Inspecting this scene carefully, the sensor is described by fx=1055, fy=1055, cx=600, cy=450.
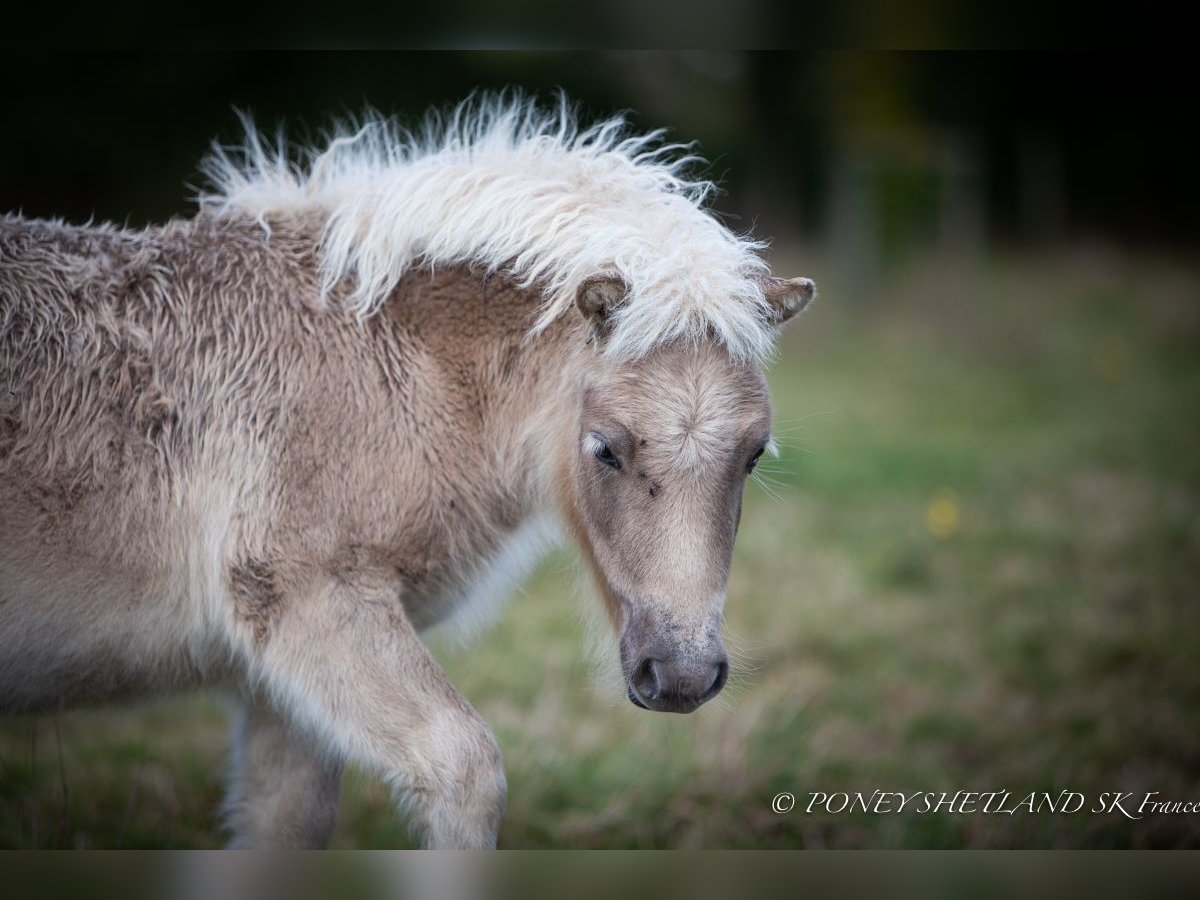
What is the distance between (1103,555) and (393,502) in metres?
5.71

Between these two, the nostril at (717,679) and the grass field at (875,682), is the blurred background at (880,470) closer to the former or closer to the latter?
the grass field at (875,682)

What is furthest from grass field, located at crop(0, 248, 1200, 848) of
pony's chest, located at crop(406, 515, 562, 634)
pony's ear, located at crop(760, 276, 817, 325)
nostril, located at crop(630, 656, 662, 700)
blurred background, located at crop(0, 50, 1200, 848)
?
nostril, located at crop(630, 656, 662, 700)

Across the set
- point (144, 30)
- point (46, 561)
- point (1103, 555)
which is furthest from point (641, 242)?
point (1103, 555)

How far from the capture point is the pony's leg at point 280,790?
3559 millimetres

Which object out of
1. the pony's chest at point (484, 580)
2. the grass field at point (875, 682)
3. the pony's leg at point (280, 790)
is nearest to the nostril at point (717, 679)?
the grass field at point (875, 682)

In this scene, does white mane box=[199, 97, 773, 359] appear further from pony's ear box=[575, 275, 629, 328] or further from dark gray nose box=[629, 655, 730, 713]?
dark gray nose box=[629, 655, 730, 713]

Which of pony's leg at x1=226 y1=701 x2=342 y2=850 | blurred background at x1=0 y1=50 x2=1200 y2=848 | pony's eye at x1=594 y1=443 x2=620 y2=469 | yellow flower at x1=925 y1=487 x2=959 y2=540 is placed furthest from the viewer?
yellow flower at x1=925 y1=487 x2=959 y2=540

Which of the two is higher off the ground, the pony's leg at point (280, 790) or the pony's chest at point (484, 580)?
the pony's chest at point (484, 580)

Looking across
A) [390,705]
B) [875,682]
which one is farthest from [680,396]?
[875,682]

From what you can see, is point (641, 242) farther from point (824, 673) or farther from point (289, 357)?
point (824, 673)

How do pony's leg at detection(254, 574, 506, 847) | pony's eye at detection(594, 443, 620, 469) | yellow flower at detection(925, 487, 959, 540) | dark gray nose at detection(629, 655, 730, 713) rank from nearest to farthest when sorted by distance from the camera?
dark gray nose at detection(629, 655, 730, 713) → pony's leg at detection(254, 574, 506, 847) → pony's eye at detection(594, 443, 620, 469) → yellow flower at detection(925, 487, 959, 540)

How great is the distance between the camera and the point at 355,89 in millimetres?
13258

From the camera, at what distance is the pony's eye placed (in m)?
3.06

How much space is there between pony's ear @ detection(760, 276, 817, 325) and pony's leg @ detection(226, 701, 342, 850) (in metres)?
2.08
